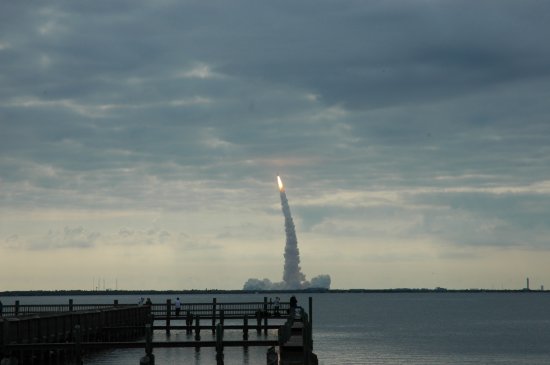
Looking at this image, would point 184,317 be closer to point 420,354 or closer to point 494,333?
point 420,354

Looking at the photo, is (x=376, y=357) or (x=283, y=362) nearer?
(x=283, y=362)

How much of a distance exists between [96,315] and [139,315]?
17.2 metres

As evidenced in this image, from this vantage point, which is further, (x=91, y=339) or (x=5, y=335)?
(x=91, y=339)

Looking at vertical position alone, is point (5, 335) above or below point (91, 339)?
above

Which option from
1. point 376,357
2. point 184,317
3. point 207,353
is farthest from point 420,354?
point 207,353

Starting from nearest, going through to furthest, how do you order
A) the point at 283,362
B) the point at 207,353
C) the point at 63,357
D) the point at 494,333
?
the point at 283,362, the point at 63,357, the point at 207,353, the point at 494,333

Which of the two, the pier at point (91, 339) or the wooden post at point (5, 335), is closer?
the pier at point (91, 339)

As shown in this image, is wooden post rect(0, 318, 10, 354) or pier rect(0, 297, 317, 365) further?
wooden post rect(0, 318, 10, 354)

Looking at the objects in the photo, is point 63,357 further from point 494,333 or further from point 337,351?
point 494,333

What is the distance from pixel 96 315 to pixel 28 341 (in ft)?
47.1

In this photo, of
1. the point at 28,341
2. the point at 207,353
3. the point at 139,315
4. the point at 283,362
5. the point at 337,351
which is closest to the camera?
the point at 283,362

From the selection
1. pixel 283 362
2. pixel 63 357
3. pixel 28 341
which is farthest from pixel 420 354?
pixel 283 362

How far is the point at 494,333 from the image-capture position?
117125 millimetres

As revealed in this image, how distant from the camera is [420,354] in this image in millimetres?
81500
